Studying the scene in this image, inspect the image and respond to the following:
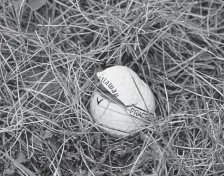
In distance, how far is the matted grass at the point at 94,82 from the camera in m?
2.03

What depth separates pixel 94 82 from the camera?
7.08 ft

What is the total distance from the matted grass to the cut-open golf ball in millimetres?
70

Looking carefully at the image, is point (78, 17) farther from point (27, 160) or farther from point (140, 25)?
point (27, 160)

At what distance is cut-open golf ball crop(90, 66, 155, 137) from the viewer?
199cm

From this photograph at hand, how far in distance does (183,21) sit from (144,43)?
0.24 metres

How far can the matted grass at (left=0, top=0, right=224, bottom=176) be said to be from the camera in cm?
203

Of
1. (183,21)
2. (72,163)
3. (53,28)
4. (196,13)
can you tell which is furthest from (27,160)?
(196,13)

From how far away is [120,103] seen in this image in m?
1.99

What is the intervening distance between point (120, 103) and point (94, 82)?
23 cm

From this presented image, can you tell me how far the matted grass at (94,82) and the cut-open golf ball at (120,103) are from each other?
0.07 meters

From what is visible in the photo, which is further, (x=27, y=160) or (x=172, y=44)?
(x=172, y=44)

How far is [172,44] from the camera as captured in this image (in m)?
2.39

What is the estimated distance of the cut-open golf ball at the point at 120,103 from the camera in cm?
199

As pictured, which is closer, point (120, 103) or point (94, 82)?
point (120, 103)
